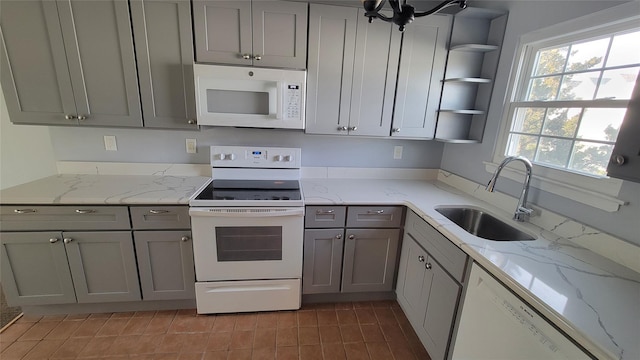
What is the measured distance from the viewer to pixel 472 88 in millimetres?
2004

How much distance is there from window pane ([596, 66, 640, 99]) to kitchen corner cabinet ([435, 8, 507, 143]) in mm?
662

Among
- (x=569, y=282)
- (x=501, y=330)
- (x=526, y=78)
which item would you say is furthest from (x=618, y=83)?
(x=501, y=330)

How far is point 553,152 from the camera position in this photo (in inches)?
59.3

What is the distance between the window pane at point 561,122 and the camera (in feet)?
4.58

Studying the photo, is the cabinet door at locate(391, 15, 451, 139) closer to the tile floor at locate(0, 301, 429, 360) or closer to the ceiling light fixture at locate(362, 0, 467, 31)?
the ceiling light fixture at locate(362, 0, 467, 31)

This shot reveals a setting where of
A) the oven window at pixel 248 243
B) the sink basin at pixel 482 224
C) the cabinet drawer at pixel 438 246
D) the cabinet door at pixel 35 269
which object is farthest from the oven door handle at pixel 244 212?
the sink basin at pixel 482 224

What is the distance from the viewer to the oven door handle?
1675 mm

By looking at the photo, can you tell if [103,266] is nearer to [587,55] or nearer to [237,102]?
[237,102]

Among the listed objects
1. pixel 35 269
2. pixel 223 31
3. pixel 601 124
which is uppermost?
pixel 223 31

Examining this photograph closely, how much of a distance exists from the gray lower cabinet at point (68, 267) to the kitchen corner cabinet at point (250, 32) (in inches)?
53.6

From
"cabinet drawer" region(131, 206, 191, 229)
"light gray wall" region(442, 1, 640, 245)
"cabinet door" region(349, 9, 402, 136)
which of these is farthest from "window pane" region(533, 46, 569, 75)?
"cabinet drawer" region(131, 206, 191, 229)

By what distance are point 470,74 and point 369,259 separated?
5.27ft

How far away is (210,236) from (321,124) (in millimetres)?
1115

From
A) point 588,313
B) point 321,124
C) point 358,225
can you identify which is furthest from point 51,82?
point 588,313
